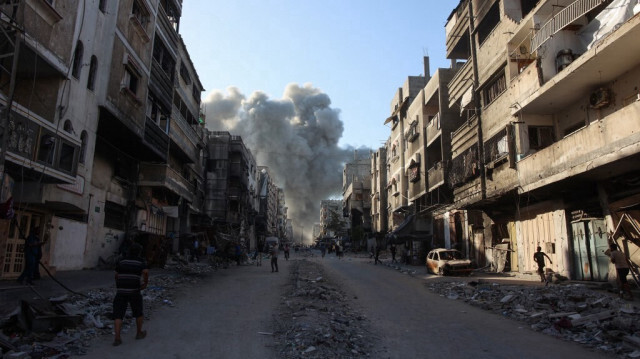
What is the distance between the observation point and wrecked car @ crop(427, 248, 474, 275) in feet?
66.5

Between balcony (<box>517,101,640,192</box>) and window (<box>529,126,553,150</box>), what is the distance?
2.31m

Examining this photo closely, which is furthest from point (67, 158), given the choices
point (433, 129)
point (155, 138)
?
point (433, 129)

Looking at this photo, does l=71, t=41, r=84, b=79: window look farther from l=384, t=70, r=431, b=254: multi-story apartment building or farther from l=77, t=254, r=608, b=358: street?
l=384, t=70, r=431, b=254: multi-story apartment building

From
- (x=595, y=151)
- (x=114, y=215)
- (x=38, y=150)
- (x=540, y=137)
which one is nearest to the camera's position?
(x=38, y=150)

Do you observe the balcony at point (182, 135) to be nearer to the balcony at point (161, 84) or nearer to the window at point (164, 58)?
the balcony at point (161, 84)

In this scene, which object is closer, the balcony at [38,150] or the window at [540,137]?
the balcony at [38,150]

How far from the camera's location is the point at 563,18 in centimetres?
1550

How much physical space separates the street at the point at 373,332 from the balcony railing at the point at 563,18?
36.0 feet

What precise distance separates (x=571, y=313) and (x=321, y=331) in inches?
223

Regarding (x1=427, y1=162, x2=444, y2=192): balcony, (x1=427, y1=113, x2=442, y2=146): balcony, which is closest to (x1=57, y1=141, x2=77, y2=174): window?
(x1=427, y1=162, x2=444, y2=192): balcony

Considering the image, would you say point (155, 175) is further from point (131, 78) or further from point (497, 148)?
point (497, 148)

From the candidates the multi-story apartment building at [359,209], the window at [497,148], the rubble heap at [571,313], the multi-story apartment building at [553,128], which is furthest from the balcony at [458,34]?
the multi-story apartment building at [359,209]

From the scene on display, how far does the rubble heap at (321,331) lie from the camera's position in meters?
6.31

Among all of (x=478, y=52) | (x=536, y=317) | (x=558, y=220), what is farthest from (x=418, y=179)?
(x=536, y=317)
